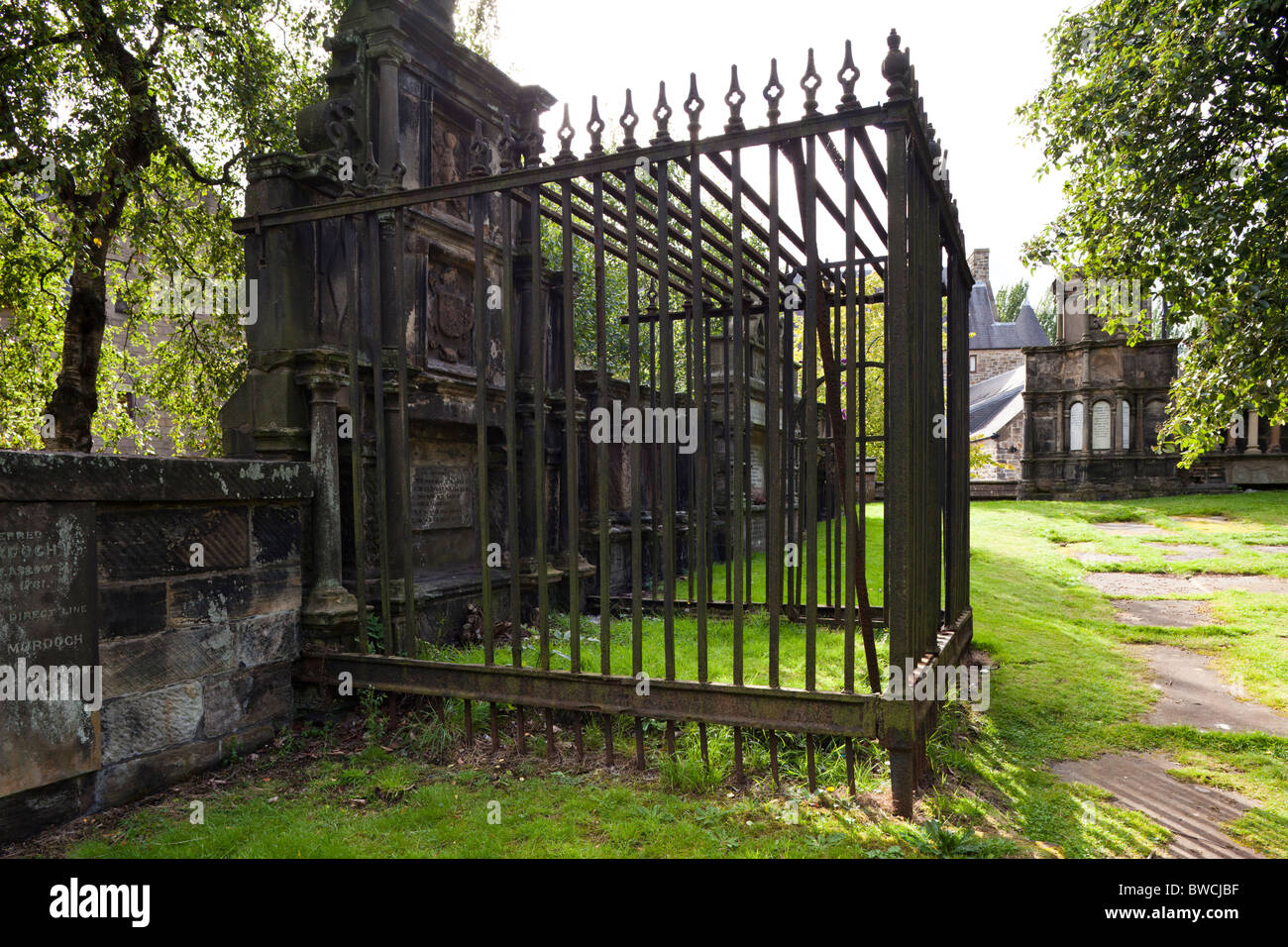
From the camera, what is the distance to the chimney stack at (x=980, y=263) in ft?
145

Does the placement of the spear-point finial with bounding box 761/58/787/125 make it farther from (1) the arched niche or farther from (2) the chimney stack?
(2) the chimney stack

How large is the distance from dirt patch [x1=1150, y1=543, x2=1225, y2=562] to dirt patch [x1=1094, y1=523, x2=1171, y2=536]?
1776 mm

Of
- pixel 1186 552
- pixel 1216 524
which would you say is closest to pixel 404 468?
pixel 1186 552

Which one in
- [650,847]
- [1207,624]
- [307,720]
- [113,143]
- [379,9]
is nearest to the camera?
[650,847]

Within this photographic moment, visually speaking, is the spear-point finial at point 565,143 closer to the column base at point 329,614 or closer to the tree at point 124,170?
the column base at point 329,614

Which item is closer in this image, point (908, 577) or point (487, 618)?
point (908, 577)

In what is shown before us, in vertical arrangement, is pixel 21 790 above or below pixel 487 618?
below

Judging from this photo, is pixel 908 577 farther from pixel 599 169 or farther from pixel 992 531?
pixel 992 531

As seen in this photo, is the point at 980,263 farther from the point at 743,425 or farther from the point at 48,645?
the point at 48,645

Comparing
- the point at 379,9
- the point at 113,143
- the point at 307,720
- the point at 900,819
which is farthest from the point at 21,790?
the point at 113,143

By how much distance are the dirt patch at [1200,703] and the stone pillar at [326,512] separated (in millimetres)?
4409

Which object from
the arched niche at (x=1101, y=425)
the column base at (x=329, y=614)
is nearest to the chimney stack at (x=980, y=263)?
the arched niche at (x=1101, y=425)

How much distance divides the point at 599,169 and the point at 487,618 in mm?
2140
